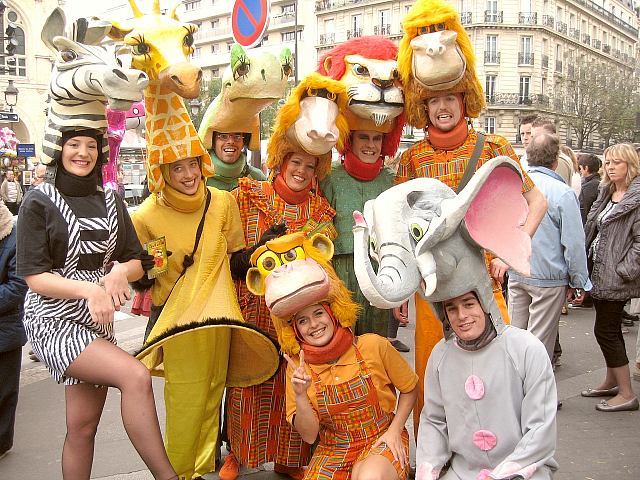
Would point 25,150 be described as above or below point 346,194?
above

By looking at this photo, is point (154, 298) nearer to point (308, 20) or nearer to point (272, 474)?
point (272, 474)

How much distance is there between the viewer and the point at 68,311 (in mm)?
2590

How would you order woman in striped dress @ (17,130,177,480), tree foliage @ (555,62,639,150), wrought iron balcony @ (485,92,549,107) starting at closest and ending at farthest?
1. woman in striped dress @ (17,130,177,480)
2. tree foliage @ (555,62,639,150)
3. wrought iron balcony @ (485,92,549,107)

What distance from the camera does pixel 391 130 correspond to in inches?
130

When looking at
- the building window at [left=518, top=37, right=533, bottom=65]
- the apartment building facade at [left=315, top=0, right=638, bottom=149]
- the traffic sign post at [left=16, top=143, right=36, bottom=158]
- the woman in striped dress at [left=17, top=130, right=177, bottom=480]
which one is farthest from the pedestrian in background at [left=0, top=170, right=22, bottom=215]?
the building window at [left=518, top=37, right=533, bottom=65]

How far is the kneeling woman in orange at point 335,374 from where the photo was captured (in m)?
2.78

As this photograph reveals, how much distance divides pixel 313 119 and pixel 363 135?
1.16 ft

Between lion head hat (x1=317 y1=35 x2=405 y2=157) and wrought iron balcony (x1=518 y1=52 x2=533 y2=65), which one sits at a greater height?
wrought iron balcony (x1=518 y1=52 x2=533 y2=65)

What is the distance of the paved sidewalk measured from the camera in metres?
3.63

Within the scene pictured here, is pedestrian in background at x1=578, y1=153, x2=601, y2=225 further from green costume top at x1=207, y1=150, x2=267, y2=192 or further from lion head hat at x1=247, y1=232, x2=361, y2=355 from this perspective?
lion head hat at x1=247, y1=232, x2=361, y2=355

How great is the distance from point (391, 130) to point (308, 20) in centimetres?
5062

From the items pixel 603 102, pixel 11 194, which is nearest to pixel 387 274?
pixel 11 194

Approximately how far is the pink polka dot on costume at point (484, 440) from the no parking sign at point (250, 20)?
11.2ft

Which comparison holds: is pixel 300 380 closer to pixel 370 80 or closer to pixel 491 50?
pixel 370 80
